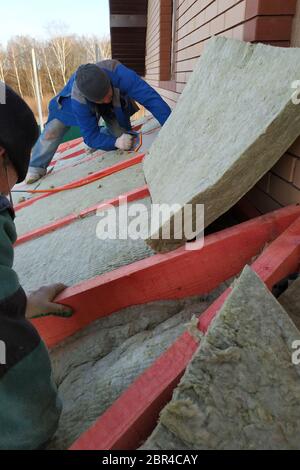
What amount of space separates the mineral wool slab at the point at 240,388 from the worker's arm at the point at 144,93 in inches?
130

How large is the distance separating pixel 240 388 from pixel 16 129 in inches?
44.5

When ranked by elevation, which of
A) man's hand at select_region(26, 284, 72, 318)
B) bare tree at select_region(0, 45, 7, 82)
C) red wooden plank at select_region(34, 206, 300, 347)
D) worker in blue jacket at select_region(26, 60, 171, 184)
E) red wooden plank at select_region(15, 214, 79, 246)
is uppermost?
bare tree at select_region(0, 45, 7, 82)

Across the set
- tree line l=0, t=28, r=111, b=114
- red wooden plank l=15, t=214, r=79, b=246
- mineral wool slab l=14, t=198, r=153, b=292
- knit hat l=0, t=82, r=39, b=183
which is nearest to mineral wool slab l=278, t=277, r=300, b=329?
mineral wool slab l=14, t=198, r=153, b=292

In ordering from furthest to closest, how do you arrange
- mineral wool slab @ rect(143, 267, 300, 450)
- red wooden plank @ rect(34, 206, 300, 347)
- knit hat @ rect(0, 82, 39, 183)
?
1. red wooden plank @ rect(34, 206, 300, 347)
2. knit hat @ rect(0, 82, 39, 183)
3. mineral wool slab @ rect(143, 267, 300, 450)

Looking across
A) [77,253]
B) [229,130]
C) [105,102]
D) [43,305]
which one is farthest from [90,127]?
[43,305]

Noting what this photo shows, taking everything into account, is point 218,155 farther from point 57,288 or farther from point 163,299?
point 57,288

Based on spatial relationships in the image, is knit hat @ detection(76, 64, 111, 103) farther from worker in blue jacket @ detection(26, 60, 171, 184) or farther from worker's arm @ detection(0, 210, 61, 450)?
worker's arm @ detection(0, 210, 61, 450)

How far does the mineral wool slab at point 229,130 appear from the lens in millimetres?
1320

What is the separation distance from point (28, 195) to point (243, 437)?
185 inches

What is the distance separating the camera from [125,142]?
167 inches

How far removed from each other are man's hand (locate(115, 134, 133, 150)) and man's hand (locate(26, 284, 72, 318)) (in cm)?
298

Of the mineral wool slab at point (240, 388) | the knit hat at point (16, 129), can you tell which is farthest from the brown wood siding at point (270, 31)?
the knit hat at point (16, 129)

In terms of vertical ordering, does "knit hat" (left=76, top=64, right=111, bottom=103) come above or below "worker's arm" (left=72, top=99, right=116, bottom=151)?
above

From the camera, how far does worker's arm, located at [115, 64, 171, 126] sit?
3.86 meters
